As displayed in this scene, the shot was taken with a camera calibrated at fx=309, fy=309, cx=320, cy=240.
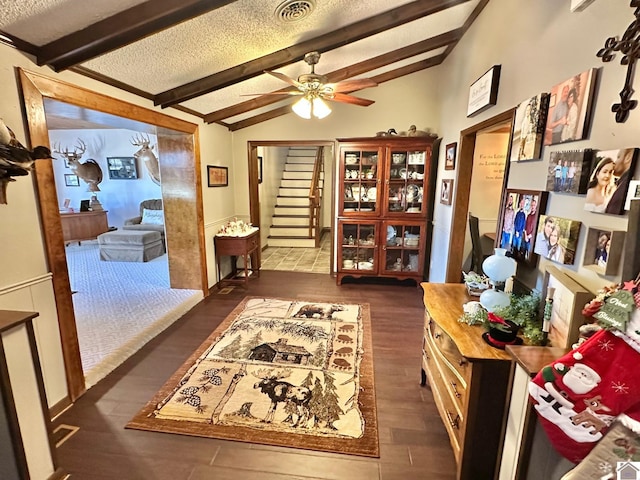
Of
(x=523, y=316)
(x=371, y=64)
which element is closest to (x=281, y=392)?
(x=523, y=316)

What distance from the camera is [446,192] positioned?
141 inches

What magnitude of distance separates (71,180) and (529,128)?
886 centimetres

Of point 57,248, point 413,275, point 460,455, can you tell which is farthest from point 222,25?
point 413,275

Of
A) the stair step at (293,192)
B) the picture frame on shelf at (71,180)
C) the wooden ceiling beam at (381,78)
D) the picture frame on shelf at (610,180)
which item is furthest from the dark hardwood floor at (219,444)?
the picture frame on shelf at (71,180)

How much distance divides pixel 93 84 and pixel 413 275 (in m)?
3.97

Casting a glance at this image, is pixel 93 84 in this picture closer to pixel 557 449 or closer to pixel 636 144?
pixel 636 144

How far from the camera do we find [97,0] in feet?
5.17

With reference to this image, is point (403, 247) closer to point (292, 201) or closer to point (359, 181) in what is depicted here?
point (359, 181)

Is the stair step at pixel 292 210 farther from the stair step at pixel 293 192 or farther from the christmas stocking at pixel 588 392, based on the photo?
the christmas stocking at pixel 588 392

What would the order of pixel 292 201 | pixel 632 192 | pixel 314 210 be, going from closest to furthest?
pixel 632 192
pixel 314 210
pixel 292 201

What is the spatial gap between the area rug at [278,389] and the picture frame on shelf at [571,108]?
6.21 ft

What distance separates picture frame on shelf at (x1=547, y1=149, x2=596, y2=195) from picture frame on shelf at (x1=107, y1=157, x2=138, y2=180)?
7765 millimetres

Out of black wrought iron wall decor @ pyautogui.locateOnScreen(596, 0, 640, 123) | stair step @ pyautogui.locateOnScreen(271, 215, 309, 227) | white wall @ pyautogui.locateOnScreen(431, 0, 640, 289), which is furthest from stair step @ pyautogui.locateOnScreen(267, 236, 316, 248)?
black wrought iron wall decor @ pyautogui.locateOnScreen(596, 0, 640, 123)

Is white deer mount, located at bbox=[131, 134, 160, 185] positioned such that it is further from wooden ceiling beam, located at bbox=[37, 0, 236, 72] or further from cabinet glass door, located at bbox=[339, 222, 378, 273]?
wooden ceiling beam, located at bbox=[37, 0, 236, 72]
